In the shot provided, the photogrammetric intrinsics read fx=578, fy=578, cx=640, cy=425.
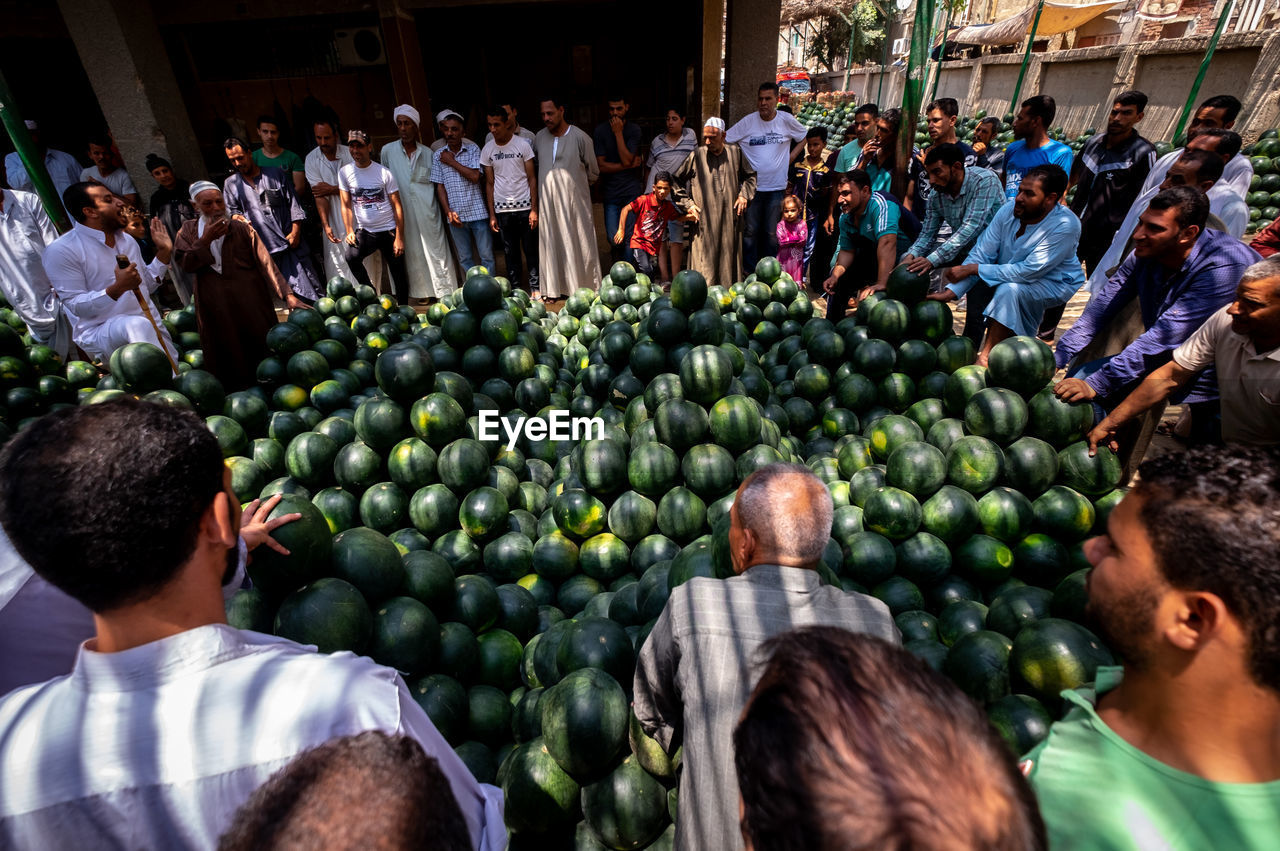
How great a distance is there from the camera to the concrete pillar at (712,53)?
898 cm

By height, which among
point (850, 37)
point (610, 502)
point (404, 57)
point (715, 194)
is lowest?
point (610, 502)

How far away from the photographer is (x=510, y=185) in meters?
8.95

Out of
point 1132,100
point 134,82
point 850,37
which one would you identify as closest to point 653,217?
point 1132,100

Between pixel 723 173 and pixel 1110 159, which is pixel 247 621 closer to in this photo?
pixel 723 173

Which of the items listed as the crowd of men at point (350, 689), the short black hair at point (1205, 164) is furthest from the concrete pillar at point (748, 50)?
the crowd of men at point (350, 689)

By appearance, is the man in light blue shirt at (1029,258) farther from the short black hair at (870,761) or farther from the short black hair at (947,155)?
the short black hair at (870,761)

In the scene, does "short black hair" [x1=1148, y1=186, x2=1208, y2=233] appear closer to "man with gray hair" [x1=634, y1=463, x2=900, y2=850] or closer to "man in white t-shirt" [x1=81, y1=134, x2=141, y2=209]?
"man with gray hair" [x1=634, y1=463, x2=900, y2=850]

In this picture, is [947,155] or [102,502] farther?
[947,155]

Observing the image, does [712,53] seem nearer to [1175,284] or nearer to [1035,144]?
[1035,144]

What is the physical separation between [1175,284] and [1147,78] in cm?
1882

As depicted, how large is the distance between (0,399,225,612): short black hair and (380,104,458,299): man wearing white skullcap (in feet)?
29.2

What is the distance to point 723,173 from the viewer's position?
28.5ft

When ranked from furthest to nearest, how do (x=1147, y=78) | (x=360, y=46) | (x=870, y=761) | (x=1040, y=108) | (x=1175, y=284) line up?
(x=1147, y=78)
(x=360, y=46)
(x=1040, y=108)
(x=1175, y=284)
(x=870, y=761)
